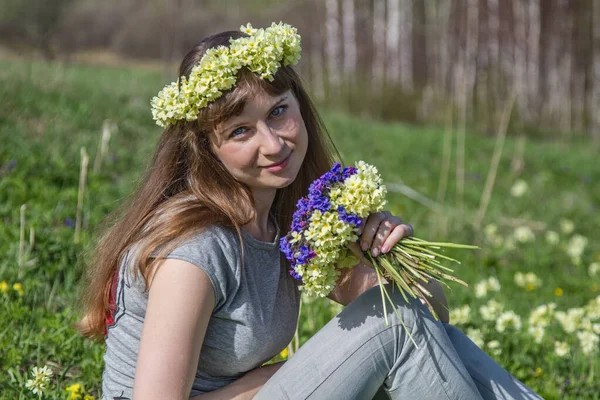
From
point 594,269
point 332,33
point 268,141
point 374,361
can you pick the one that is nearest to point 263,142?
point 268,141

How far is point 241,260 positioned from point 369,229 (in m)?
0.34

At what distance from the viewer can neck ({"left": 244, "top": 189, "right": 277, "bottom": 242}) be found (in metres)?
2.05

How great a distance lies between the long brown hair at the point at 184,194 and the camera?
1.84m

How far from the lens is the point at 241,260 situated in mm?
1875

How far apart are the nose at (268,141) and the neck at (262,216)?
182 millimetres

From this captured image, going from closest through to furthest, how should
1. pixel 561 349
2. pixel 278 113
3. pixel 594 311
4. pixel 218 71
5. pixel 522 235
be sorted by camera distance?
pixel 218 71 < pixel 278 113 < pixel 561 349 < pixel 594 311 < pixel 522 235

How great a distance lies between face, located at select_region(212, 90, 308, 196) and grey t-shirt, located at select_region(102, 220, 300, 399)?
0.17 m

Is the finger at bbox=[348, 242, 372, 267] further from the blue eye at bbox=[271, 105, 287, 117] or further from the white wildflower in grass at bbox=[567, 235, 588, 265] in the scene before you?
the white wildflower in grass at bbox=[567, 235, 588, 265]

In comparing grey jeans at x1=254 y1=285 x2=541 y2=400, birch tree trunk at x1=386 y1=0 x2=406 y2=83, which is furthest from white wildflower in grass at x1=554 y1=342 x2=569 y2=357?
birch tree trunk at x1=386 y1=0 x2=406 y2=83

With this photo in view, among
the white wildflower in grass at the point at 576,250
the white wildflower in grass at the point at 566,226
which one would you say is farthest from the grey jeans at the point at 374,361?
the white wildflower in grass at the point at 566,226

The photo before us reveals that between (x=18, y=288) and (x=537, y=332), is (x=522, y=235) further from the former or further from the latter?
(x=18, y=288)

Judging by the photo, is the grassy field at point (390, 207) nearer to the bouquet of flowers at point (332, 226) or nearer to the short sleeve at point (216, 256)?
the short sleeve at point (216, 256)

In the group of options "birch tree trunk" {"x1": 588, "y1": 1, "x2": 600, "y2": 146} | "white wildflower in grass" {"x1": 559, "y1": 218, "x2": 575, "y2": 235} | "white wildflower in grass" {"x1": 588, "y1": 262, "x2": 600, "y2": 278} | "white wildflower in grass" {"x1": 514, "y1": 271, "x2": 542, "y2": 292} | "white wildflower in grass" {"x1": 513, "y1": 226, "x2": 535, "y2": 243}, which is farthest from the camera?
"birch tree trunk" {"x1": 588, "y1": 1, "x2": 600, "y2": 146}

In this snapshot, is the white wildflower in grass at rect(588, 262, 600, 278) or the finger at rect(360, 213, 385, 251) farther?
the white wildflower in grass at rect(588, 262, 600, 278)
